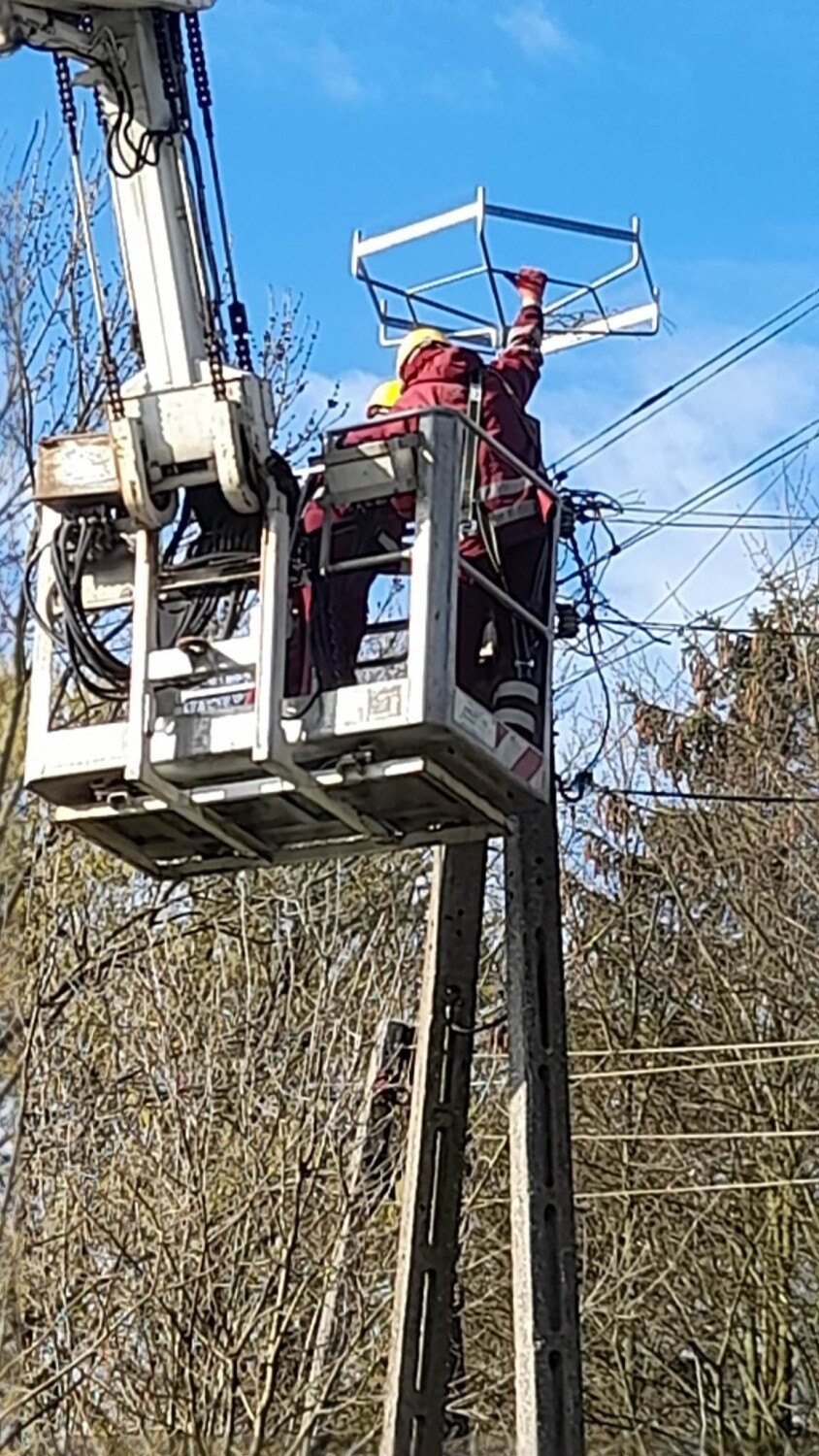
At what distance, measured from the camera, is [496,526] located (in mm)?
8023

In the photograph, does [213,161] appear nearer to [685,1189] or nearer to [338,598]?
[338,598]

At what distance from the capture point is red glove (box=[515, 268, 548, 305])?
28.4 feet

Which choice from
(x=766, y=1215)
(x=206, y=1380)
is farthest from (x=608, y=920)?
(x=206, y=1380)

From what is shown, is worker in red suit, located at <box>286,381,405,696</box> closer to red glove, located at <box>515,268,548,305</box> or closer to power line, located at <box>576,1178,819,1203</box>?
red glove, located at <box>515,268,548,305</box>

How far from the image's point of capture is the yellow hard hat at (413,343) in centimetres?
818

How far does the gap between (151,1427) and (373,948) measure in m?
3.61

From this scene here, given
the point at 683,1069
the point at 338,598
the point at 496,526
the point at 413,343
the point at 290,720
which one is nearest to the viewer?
the point at 290,720

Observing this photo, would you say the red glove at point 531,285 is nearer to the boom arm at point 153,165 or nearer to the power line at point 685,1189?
the boom arm at point 153,165

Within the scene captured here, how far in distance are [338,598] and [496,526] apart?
29.3 inches

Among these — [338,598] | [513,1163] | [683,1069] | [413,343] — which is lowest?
[513,1163]

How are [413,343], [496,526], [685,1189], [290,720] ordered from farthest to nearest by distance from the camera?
[685,1189], [413,343], [496,526], [290,720]

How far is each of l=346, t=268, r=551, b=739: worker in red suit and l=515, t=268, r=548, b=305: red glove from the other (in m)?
0.53

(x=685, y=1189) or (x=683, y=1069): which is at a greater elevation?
(x=683, y=1069)

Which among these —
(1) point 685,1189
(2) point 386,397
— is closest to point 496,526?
(2) point 386,397
